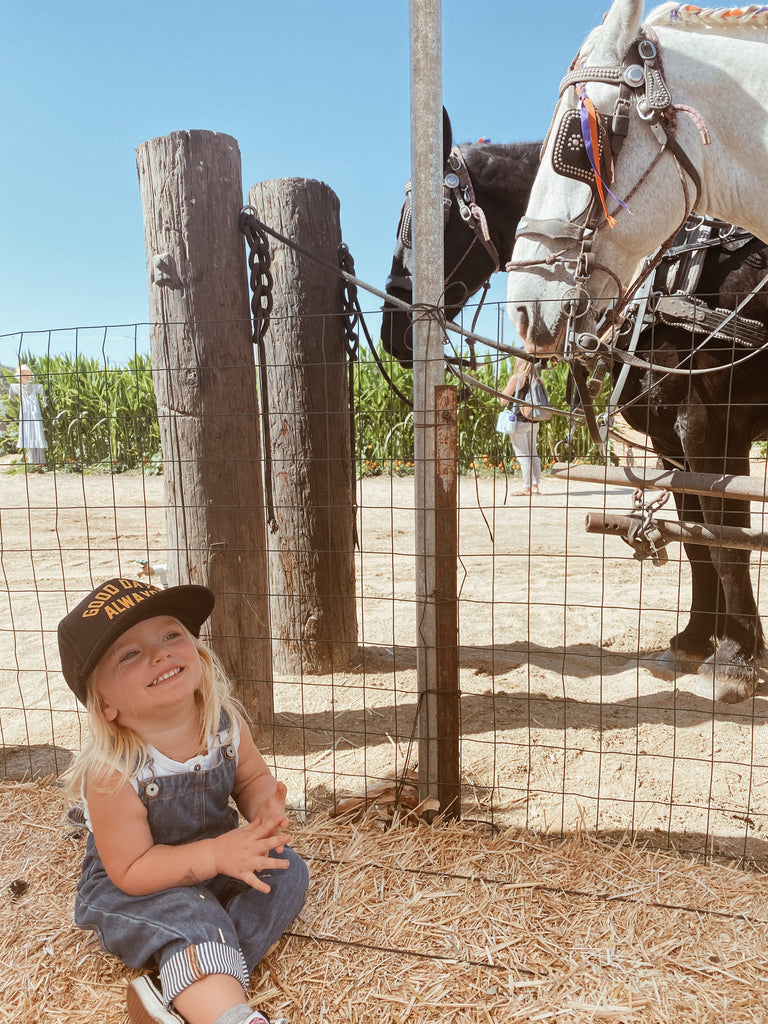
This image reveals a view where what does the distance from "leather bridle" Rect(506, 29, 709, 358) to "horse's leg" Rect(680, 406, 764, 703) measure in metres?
0.78

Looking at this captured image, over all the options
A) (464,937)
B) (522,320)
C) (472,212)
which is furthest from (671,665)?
(472,212)

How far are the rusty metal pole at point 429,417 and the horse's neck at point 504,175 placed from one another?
1918 millimetres

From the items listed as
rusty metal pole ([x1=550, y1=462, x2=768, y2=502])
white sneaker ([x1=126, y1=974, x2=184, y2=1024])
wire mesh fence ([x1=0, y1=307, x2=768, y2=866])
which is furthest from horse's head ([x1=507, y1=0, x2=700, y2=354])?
white sneaker ([x1=126, y1=974, x2=184, y2=1024])

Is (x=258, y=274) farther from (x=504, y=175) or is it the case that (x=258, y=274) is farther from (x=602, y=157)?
(x=504, y=175)

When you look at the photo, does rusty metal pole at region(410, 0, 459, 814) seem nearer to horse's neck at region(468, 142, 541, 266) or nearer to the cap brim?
the cap brim

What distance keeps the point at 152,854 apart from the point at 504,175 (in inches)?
134

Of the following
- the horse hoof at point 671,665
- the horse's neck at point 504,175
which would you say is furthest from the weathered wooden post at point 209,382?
the horse hoof at point 671,665

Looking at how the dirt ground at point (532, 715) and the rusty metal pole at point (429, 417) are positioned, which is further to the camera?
the dirt ground at point (532, 715)

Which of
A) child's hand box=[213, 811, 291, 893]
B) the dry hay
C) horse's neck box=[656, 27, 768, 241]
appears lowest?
the dry hay

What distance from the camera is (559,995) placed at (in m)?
1.49

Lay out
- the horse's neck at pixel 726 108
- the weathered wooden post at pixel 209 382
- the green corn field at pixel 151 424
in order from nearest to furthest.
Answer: the horse's neck at pixel 726 108, the weathered wooden post at pixel 209 382, the green corn field at pixel 151 424

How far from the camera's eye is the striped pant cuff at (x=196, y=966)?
140cm

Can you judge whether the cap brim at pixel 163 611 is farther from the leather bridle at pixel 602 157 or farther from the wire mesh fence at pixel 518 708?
the leather bridle at pixel 602 157

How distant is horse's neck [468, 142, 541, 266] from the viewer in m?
3.60
